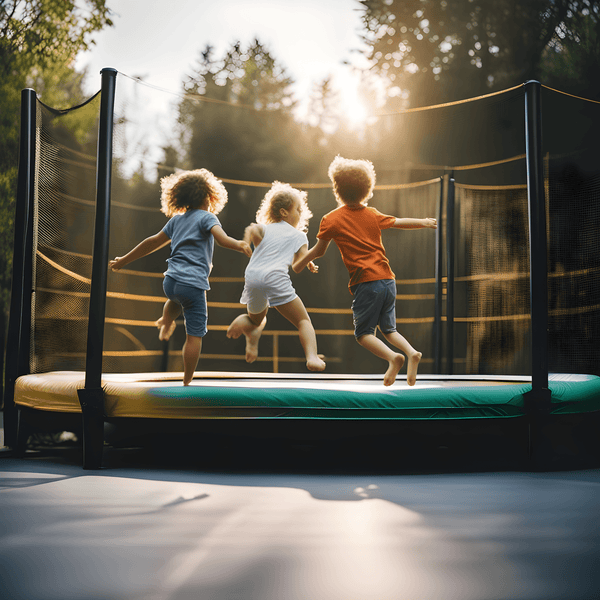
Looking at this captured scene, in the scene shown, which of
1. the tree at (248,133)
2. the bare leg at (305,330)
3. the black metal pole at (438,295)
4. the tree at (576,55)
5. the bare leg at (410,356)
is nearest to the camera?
the bare leg at (410,356)

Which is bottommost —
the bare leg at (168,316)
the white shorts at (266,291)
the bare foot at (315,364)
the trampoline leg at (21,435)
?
the trampoline leg at (21,435)

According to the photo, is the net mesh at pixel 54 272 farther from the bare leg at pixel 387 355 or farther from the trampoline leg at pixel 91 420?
the bare leg at pixel 387 355

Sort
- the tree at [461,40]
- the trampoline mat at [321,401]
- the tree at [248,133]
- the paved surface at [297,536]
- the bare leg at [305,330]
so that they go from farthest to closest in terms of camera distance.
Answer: the tree at [248,133]
the tree at [461,40]
the bare leg at [305,330]
the trampoline mat at [321,401]
the paved surface at [297,536]

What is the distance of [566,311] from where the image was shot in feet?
9.46

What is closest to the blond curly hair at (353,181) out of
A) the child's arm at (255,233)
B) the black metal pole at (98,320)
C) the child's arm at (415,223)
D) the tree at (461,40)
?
the child's arm at (415,223)

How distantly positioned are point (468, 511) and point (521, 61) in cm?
679

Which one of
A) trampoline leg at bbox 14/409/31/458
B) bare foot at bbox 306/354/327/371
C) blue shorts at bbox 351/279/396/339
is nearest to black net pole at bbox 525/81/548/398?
blue shorts at bbox 351/279/396/339

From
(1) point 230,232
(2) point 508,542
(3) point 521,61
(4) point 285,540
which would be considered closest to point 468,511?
(2) point 508,542

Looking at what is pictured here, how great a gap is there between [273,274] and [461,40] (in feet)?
20.1

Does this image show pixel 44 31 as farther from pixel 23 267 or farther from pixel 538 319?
pixel 538 319

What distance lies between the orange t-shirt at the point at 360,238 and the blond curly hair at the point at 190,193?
46 centimetres

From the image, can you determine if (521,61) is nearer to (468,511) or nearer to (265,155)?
(265,155)

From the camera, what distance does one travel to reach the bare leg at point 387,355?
2.20 metres

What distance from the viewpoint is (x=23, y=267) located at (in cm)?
266
